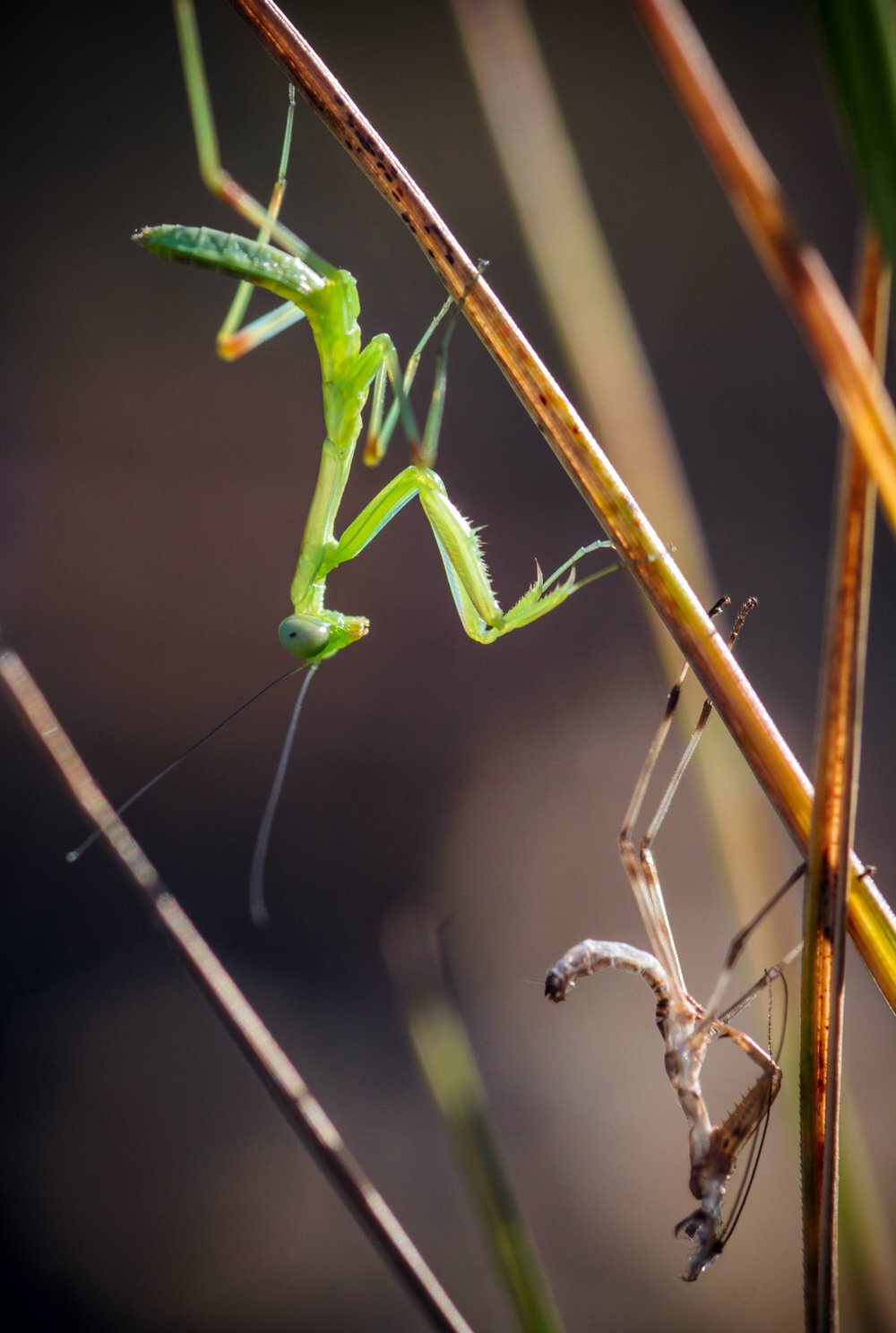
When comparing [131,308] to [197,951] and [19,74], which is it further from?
[197,951]

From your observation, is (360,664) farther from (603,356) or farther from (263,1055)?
(263,1055)

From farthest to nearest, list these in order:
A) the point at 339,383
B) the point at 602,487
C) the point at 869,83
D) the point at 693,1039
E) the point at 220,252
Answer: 1. the point at 339,383
2. the point at 220,252
3. the point at 693,1039
4. the point at 602,487
5. the point at 869,83

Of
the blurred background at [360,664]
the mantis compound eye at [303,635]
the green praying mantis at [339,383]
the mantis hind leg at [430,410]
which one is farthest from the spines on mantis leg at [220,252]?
the blurred background at [360,664]

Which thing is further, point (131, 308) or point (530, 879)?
point (131, 308)

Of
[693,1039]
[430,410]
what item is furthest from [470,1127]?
[430,410]

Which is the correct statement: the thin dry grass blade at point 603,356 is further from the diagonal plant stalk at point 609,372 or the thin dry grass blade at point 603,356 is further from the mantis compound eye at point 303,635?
the mantis compound eye at point 303,635

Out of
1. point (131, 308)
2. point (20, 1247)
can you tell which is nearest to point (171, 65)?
point (131, 308)

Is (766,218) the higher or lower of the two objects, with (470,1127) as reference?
higher
